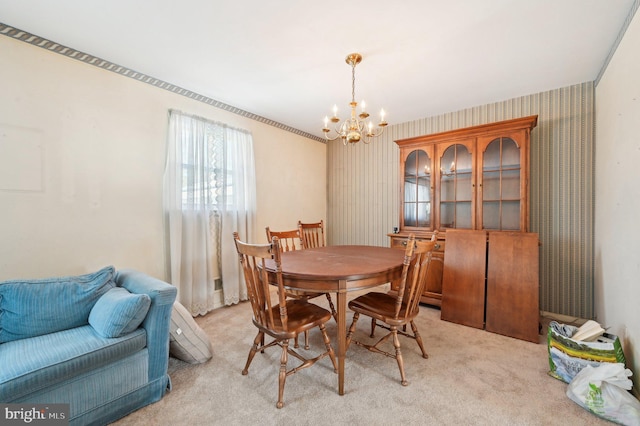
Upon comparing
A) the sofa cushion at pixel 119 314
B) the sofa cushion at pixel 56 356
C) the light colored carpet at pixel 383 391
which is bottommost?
the light colored carpet at pixel 383 391

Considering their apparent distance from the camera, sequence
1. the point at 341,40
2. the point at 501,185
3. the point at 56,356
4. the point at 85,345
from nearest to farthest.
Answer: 1. the point at 56,356
2. the point at 85,345
3. the point at 341,40
4. the point at 501,185

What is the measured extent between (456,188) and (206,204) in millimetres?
2984

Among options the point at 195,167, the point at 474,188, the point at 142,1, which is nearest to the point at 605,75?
the point at 474,188

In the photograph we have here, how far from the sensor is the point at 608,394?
4.90 ft

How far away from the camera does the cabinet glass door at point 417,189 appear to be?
3439mm

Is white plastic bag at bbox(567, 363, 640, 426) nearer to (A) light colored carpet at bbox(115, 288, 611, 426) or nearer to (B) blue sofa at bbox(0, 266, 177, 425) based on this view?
(A) light colored carpet at bbox(115, 288, 611, 426)

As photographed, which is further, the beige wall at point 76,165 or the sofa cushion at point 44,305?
the beige wall at point 76,165

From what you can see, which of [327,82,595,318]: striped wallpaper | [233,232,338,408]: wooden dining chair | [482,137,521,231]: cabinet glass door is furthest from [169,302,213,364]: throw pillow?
[327,82,595,318]: striped wallpaper

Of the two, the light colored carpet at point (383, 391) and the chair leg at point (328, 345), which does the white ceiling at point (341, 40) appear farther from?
the light colored carpet at point (383, 391)

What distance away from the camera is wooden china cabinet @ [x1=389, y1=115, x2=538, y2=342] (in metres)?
2.83

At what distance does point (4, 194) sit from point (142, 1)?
1.68m

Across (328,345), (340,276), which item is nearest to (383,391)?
(328,345)

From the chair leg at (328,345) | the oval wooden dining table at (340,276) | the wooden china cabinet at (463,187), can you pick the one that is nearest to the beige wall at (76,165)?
the oval wooden dining table at (340,276)

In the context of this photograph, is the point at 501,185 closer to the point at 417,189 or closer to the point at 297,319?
the point at 417,189
